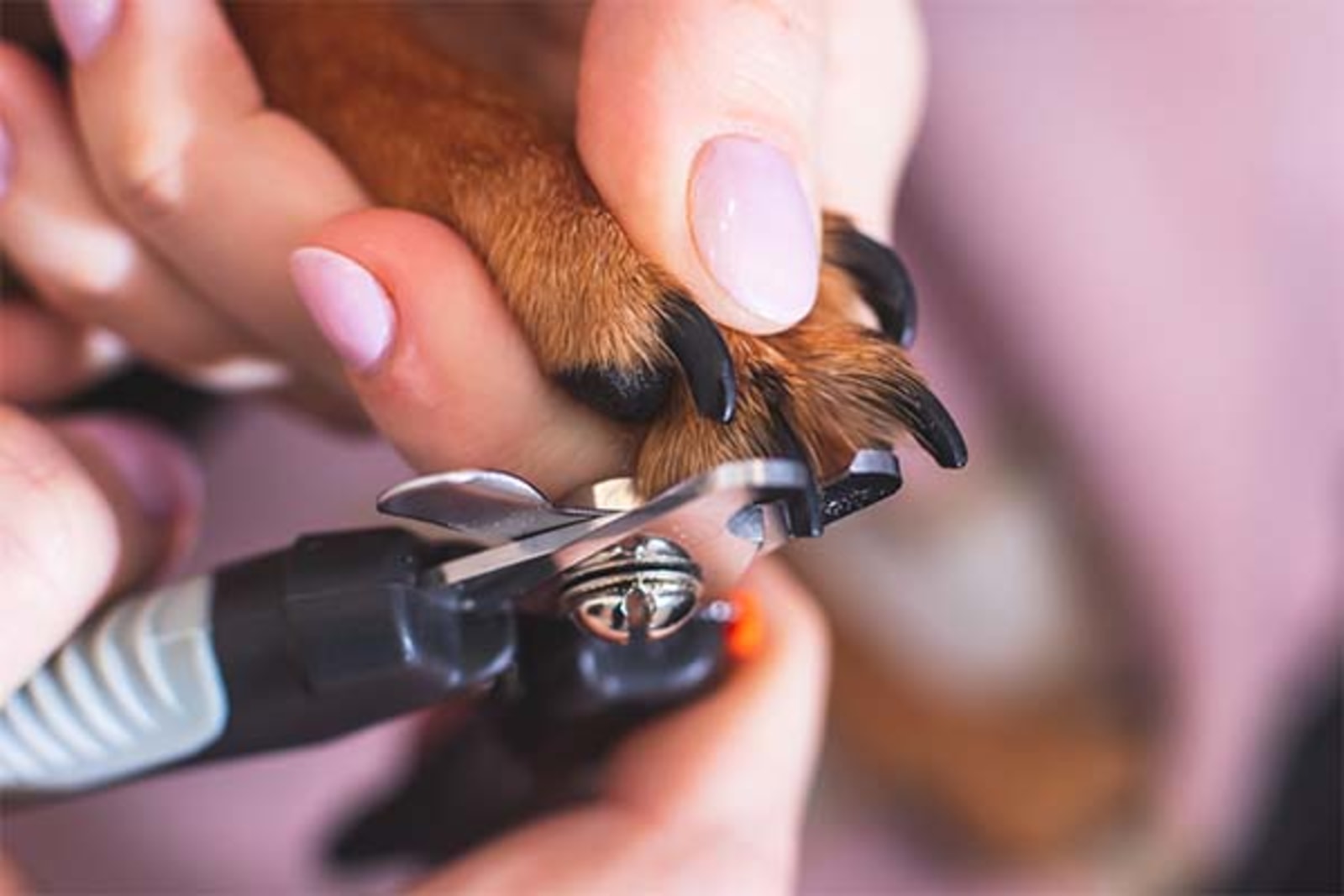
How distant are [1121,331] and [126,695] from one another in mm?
874

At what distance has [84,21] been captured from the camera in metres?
0.67

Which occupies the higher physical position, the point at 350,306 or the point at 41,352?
the point at 350,306

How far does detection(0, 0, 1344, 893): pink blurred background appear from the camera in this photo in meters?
1.11

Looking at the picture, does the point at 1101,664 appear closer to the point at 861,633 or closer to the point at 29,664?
the point at 861,633

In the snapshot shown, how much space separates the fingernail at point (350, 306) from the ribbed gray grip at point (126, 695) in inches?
3.9

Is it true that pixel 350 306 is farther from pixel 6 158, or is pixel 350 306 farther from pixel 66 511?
pixel 6 158

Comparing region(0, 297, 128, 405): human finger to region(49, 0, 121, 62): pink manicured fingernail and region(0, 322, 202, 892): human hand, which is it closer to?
region(0, 322, 202, 892): human hand

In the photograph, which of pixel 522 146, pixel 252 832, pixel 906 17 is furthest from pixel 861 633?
pixel 522 146

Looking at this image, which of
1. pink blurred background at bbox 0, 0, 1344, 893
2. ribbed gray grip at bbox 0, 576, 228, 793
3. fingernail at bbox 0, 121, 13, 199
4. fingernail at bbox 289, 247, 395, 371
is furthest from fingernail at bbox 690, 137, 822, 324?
pink blurred background at bbox 0, 0, 1344, 893

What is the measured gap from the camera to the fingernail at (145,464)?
0.72m

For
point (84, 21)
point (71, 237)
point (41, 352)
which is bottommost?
point (41, 352)

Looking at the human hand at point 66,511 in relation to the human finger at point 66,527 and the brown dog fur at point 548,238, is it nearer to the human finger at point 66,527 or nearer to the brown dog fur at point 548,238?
the human finger at point 66,527

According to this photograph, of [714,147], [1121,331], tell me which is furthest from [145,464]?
[1121,331]

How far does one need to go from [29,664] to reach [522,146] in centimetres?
26
